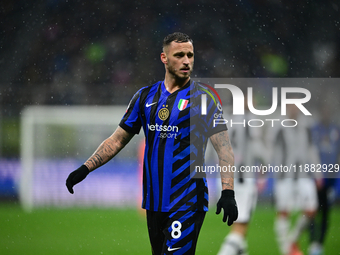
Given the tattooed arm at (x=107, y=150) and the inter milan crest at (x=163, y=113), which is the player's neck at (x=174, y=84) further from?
the tattooed arm at (x=107, y=150)

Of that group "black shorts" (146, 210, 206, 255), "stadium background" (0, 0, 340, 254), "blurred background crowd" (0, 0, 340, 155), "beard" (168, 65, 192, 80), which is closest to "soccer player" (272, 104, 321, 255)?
"black shorts" (146, 210, 206, 255)

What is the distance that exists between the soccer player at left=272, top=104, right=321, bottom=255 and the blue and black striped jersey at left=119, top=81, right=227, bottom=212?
2.50 meters

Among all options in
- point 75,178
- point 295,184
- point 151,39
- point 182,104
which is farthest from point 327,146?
point 75,178

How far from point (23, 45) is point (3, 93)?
2962 mm

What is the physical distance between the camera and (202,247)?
16.7 ft

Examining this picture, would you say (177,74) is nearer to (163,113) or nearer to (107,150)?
(163,113)

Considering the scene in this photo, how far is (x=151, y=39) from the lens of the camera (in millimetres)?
10680

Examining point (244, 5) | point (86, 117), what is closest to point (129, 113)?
point (86, 117)

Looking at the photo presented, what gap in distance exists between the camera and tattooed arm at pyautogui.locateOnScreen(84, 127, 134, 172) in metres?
2.27

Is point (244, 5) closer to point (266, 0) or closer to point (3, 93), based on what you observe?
point (266, 0)

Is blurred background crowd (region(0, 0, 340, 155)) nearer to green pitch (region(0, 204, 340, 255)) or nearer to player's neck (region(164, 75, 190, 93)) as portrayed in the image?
green pitch (region(0, 204, 340, 255))

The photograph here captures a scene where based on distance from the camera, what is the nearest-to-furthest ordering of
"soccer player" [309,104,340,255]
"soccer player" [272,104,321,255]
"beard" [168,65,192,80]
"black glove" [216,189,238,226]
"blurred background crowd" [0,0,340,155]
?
"black glove" [216,189,238,226] < "beard" [168,65,192,80] < "soccer player" [272,104,321,255] < "soccer player" [309,104,340,255] < "blurred background crowd" [0,0,340,155]

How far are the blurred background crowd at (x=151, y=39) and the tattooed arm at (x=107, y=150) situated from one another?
7.09 meters

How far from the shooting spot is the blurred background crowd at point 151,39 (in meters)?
10.0
